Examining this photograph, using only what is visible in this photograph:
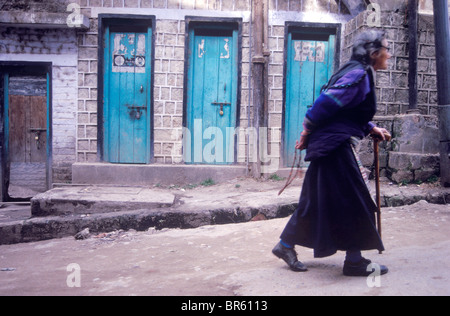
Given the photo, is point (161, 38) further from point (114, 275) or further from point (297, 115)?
point (114, 275)

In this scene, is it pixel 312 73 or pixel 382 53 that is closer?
pixel 382 53

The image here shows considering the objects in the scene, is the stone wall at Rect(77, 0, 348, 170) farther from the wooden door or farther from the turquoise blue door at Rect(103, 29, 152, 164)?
the wooden door

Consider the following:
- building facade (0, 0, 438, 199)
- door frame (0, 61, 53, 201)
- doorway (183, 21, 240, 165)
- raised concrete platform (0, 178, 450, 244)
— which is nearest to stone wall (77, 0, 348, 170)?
building facade (0, 0, 438, 199)

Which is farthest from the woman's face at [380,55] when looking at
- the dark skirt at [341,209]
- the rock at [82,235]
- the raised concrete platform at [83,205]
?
the rock at [82,235]

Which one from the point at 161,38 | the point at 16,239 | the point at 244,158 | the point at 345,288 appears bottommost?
the point at 16,239

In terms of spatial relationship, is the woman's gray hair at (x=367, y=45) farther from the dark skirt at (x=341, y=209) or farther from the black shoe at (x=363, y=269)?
the black shoe at (x=363, y=269)

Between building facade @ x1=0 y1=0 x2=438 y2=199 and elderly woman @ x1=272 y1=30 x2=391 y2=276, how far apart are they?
158 inches

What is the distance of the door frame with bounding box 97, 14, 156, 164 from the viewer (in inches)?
262

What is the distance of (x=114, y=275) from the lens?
3061 millimetres

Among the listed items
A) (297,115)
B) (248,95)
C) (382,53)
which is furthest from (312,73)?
(382,53)

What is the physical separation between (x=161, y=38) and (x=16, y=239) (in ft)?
13.1

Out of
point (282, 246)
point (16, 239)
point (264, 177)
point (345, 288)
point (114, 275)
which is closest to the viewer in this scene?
point (345, 288)

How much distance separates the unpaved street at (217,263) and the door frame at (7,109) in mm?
2878

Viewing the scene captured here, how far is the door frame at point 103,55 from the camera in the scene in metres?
6.66
